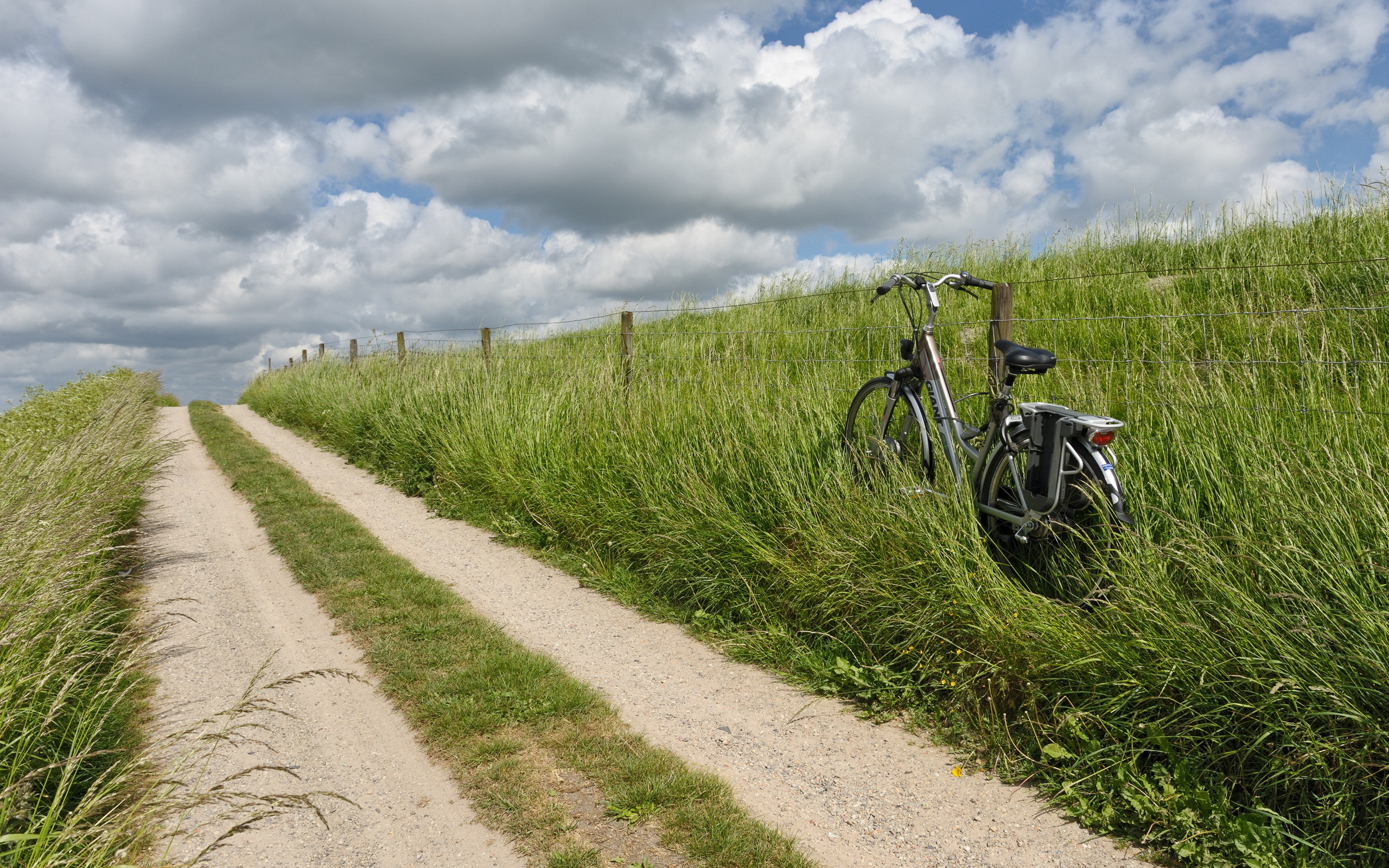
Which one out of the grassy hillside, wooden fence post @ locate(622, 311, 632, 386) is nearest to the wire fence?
wooden fence post @ locate(622, 311, 632, 386)

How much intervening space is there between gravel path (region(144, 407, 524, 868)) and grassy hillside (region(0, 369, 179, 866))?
0.35 m

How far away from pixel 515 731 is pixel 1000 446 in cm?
299

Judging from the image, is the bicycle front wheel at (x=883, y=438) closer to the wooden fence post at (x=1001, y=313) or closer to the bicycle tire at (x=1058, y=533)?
the bicycle tire at (x=1058, y=533)

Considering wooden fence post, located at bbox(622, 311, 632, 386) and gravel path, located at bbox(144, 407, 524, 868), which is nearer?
gravel path, located at bbox(144, 407, 524, 868)

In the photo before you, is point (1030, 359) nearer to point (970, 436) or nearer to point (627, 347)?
point (970, 436)

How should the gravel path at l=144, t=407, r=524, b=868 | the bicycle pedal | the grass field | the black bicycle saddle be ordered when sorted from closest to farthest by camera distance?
the grass field < the gravel path at l=144, t=407, r=524, b=868 < the black bicycle saddle < the bicycle pedal

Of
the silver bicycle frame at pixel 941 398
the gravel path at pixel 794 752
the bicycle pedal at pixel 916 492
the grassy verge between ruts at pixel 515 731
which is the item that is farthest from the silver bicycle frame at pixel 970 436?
the grassy verge between ruts at pixel 515 731

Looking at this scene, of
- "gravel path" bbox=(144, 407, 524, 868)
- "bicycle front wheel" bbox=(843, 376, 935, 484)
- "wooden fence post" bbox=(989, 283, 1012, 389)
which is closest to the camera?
"gravel path" bbox=(144, 407, 524, 868)

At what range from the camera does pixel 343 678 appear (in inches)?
192

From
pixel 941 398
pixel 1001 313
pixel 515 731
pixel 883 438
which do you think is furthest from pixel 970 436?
pixel 515 731

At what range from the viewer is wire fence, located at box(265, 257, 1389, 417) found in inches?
Answer: 181

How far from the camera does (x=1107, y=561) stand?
3904 millimetres

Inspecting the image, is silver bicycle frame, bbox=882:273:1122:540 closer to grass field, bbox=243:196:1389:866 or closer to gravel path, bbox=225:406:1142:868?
grass field, bbox=243:196:1389:866

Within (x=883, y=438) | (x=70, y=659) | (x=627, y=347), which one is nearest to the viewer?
(x=70, y=659)
